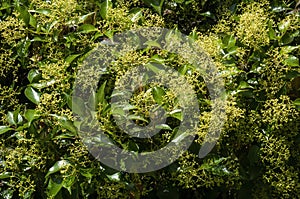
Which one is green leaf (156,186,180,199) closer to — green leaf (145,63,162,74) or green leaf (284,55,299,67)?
green leaf (145,63,162,74)

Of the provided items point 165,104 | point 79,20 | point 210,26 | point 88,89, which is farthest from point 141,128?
point 210,26

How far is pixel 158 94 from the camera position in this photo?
2293 mm

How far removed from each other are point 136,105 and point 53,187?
0.47 m

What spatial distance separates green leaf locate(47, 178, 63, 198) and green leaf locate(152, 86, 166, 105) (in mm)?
510

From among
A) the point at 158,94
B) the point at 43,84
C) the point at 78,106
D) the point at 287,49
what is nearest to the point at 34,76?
the point at 43,84

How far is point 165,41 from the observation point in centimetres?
261

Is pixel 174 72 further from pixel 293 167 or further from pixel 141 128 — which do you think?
pixel 293 167

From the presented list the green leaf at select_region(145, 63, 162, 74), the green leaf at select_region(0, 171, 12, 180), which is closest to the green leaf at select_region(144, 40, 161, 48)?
the green leaf at select_region(145, 63, 162, 74)

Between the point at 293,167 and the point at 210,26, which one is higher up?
the point at 210,26

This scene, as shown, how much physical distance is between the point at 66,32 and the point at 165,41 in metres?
0.50

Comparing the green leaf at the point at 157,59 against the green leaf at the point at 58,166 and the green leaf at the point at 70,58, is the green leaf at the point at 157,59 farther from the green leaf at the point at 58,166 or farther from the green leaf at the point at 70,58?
the green leaf at the point at 58,166

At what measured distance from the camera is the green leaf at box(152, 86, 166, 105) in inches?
89.7

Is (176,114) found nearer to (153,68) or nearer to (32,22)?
(153,68)

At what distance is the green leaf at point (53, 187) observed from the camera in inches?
90.4
